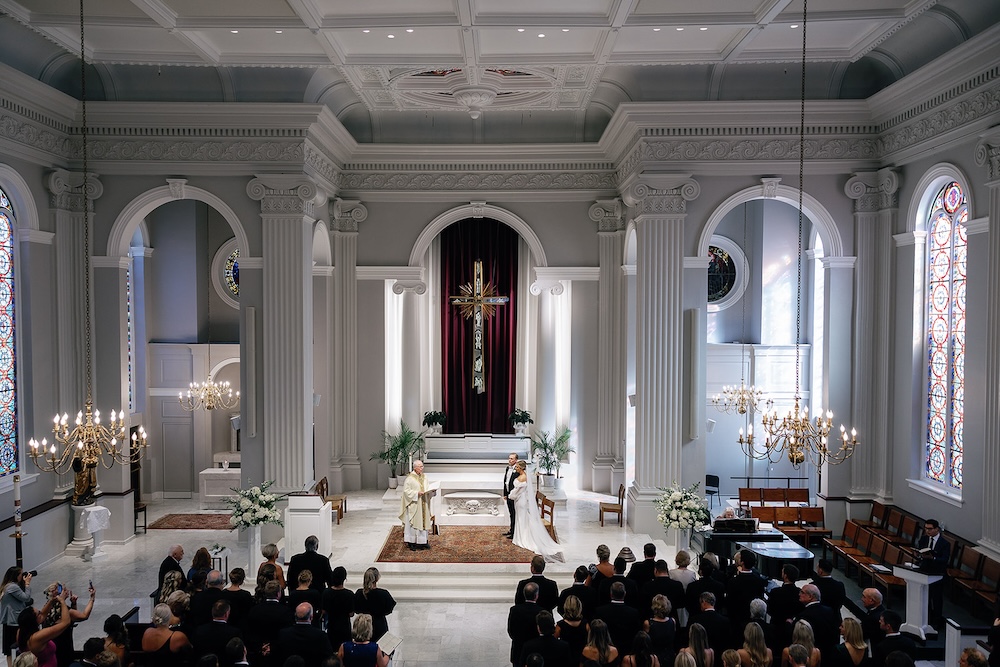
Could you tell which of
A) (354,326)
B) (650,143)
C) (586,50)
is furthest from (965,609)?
(354,326)

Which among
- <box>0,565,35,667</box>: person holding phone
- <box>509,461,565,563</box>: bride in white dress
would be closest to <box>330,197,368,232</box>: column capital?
<box>509,461,565,563</box>: bride in white dress

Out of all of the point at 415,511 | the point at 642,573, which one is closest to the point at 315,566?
the point at 642,573

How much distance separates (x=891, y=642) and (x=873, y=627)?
0.59 meters

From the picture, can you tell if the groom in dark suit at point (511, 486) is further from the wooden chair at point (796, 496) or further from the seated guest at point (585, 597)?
the wooden chair at point (796, 496)

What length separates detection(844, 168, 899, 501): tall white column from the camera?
11.9 metres

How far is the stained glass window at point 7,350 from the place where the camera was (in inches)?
424

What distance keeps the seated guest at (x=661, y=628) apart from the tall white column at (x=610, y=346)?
8.72m

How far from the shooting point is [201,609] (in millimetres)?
6457

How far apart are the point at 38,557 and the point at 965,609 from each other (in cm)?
1326

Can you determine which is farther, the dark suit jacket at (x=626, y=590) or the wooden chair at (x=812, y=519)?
the wooden chair at (x=812, y=519)

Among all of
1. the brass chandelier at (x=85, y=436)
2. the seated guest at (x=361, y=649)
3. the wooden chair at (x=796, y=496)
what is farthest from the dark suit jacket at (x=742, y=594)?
the brass chandelier at (x=85, y=436)

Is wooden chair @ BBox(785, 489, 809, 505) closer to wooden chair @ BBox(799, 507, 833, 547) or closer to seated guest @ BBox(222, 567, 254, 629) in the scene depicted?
wooden chair @ BBox(799, 507, 833, 547)

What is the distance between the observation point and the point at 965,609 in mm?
9273

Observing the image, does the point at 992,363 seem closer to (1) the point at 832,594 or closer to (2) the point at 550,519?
(1) the point at 832,594
